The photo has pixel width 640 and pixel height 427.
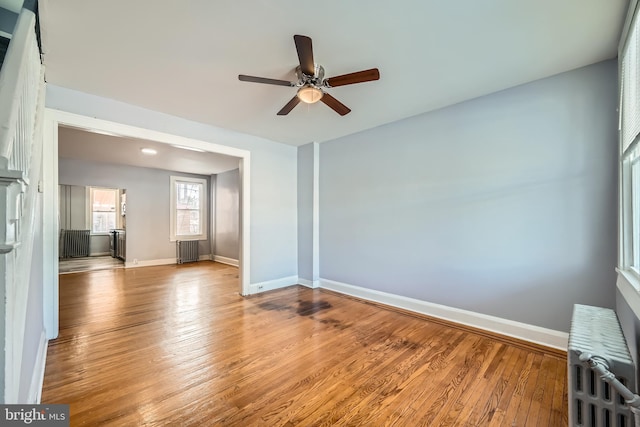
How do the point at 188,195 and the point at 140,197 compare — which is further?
the point at 188,195

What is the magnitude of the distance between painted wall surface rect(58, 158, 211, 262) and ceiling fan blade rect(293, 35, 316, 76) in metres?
6.39

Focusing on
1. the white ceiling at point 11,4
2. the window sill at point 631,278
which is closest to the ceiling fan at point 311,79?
the white ceiling at point 11,4

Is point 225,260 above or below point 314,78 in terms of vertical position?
below

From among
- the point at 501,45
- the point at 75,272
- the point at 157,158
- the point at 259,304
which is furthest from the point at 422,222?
the point at 75,272

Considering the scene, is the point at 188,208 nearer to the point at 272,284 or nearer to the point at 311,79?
the point at 272,284

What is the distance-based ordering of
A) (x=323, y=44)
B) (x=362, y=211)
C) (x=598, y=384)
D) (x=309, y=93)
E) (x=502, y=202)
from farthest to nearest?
1. (x=362, y=211)
2. (x=502, y=202)
3. (x=309, y=93)
4. (x=323, y=44)
5. (x=598, y=384)

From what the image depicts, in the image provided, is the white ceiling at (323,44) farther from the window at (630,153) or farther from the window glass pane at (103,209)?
the window glass pane at (103,209)

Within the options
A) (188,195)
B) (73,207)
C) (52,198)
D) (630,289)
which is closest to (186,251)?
(188,195)

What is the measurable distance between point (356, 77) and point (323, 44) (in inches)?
14.2

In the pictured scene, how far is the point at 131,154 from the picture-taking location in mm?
5273

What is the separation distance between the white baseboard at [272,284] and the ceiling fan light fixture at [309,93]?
118 inches

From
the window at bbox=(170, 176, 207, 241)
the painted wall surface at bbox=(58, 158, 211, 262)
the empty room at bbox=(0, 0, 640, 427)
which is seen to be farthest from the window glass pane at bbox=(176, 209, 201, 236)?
the empty room at bbox=(0, 0, 640, 427)

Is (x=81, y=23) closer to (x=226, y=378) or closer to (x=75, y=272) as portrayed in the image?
(x=226, y=378)

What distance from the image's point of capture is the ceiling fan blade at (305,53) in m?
1.72
